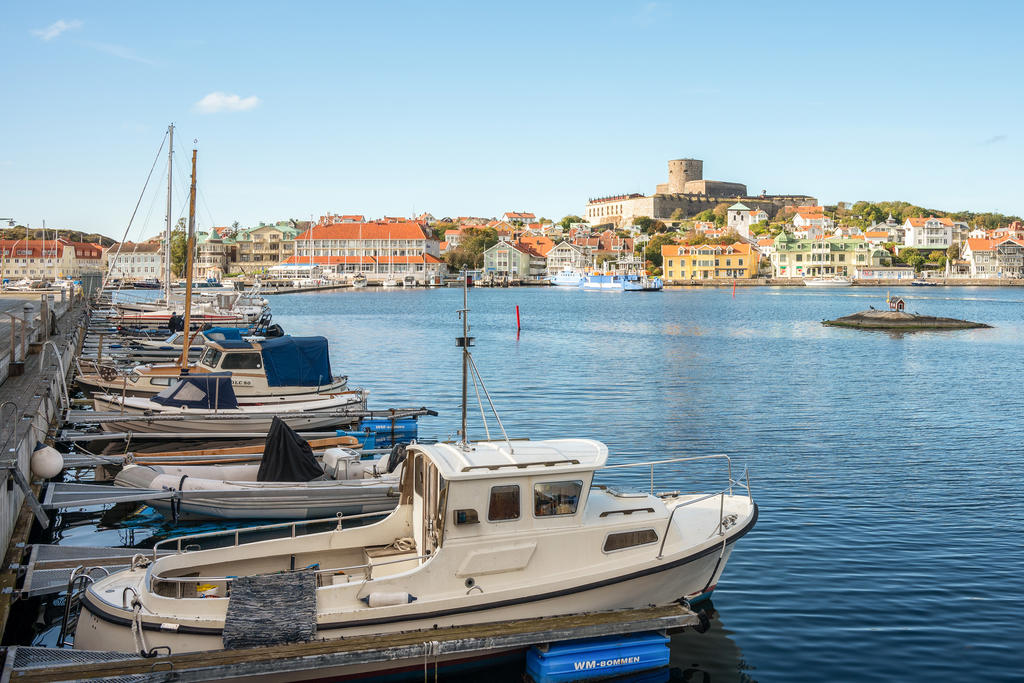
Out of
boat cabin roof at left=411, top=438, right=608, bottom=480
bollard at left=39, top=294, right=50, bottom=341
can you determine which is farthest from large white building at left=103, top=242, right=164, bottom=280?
boat cabin roof at left=411, top=438, right=608, bottom=480

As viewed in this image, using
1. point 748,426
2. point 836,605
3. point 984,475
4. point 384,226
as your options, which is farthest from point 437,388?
point 384,226

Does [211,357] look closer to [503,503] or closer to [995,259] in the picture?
[503,503]

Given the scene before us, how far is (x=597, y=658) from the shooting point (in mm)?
10125

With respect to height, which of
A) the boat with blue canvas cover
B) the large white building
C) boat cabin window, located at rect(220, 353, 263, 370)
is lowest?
boat cabin window, located at rect(220, 353, 263, 370)

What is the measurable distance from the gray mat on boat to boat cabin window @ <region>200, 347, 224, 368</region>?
17365 millimetres

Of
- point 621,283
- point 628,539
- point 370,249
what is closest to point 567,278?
point 621,283

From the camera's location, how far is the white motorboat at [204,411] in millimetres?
21312

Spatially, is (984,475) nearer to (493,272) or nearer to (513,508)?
(513,508)

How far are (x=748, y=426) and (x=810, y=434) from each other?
2002 mm

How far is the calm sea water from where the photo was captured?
11.7m

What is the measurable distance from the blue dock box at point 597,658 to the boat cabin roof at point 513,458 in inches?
80.1

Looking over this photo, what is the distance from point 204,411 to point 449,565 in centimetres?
1390

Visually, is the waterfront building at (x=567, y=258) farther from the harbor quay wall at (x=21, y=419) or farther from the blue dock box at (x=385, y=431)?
the blue dock box at (x=385, y=431)

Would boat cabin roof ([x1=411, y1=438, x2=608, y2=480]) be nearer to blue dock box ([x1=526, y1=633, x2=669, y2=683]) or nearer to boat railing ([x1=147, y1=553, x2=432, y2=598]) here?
boat railing ([x1=147, y1=553, x2=432, y2=598])
